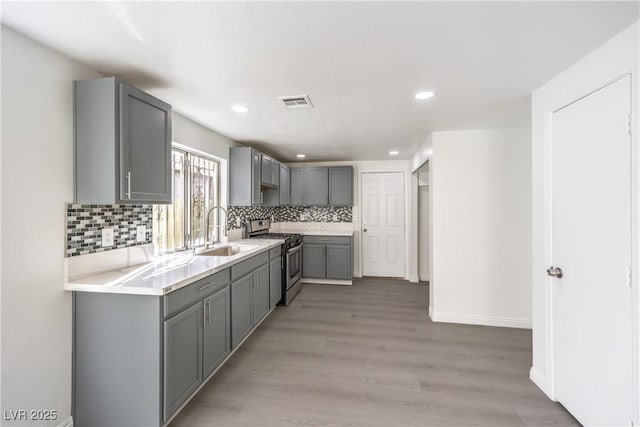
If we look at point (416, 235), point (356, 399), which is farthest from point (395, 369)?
point (416, 235)

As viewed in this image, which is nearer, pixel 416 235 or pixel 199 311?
pixel 199 311

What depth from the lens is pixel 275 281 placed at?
11.7ft

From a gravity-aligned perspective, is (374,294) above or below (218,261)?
below

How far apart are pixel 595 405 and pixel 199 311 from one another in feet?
8.30

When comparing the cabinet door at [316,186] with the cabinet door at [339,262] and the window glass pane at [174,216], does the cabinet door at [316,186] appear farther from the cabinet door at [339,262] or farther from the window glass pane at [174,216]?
the window glass pane at [174,216]

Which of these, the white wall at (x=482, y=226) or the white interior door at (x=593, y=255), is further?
the white wall at (x=482, y=226)

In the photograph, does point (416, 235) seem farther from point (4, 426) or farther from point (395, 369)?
point (4, 426)

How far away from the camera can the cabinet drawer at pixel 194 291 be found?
1648 mm

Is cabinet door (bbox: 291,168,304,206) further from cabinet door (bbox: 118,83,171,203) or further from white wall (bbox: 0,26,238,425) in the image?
white wall (bbox: 0,26,238,425)

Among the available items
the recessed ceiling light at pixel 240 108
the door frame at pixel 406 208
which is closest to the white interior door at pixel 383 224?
the door frame at pixel 406 208

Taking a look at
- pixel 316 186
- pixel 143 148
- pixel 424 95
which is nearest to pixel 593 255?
pixel 424 95

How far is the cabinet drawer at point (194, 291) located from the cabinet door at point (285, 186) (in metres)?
2.62

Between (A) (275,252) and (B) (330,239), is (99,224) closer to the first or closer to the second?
(A) (275,252)

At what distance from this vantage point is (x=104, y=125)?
1.67 m
